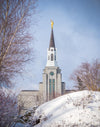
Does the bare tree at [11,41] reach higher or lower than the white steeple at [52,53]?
lower

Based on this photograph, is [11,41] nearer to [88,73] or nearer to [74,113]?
[74,113]

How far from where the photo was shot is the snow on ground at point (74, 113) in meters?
4.60

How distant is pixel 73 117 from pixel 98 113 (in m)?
0.91

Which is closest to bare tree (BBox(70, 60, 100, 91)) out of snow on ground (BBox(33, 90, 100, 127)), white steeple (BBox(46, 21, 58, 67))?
snow on ground (BBox(33, 90, 100, 127))

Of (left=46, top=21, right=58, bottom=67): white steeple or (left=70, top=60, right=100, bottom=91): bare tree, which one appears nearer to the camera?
(left=70, top=60, right=100, bottom=91): bare tree

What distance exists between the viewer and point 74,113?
194 inches

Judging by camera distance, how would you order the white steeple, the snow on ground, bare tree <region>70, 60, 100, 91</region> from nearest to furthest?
1. the snow on ground
2. bare tree <region>70, 60, 100, 91</region>
3. the white steeple

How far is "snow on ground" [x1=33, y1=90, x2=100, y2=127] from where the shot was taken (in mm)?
4602

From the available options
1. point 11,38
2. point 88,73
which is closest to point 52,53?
point 88,73

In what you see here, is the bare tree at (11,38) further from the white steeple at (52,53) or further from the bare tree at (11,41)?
the white steeple at (52,53)

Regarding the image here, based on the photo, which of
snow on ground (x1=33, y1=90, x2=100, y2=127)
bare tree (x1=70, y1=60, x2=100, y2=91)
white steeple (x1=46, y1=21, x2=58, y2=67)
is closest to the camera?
snow on ground (x1=33, y1=90, x2=100, y2=127)

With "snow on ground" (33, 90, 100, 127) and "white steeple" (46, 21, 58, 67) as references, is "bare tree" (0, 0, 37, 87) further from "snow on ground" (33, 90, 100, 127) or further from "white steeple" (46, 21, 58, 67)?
"white steeple" (46, 21, 58, 67)

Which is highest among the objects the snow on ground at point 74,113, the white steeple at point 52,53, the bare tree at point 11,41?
the white steeple at point 52,53

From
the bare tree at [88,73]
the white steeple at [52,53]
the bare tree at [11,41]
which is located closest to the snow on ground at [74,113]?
the bare tree at [11,41]
